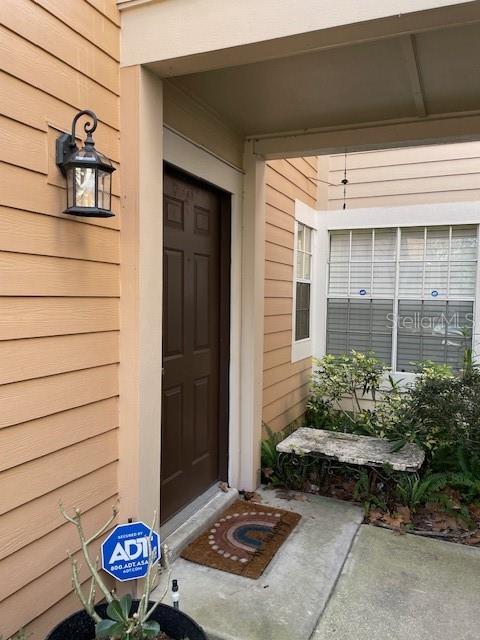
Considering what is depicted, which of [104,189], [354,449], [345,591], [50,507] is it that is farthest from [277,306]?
[50,507]

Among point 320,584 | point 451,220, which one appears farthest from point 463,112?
point 320,584

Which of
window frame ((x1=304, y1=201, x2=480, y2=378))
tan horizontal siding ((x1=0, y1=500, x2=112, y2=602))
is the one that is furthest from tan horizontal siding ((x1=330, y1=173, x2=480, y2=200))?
tan horizontal siding ((x1=0, y1=500, x2=112, y2=602))

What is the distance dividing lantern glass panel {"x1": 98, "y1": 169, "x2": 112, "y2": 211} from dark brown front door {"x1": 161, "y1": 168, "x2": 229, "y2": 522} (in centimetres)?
89

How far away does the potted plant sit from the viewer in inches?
63.7

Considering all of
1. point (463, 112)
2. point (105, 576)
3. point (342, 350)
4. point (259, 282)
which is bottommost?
point (105, 576)

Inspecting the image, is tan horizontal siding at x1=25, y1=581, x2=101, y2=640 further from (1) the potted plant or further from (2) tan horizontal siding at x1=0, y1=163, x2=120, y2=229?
(2) tan horizontal siding at x1=0, y1=163, x2=120, y2=229

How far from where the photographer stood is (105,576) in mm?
2234

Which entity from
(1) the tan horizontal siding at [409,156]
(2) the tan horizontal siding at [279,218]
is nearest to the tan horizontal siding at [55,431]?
(2) the tan horizontal siding at [279,218]

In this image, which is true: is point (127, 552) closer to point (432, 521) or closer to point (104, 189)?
point (104, 189)

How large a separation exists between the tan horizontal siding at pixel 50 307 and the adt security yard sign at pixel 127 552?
0.65ft

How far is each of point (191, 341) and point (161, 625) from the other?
1.72 meters

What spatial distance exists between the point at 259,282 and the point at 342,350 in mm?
2336

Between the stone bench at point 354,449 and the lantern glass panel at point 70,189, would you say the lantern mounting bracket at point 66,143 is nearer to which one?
the lantern glass panel at point 70,189

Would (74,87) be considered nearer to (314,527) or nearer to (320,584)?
(320,584)
